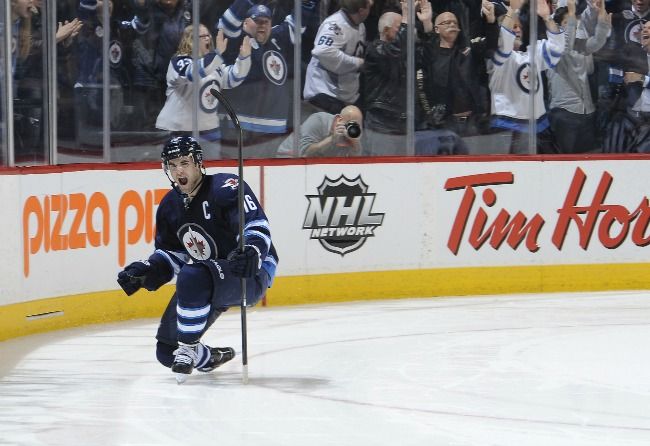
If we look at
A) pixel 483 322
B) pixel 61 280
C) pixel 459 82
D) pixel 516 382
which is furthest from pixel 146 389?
A: pixel 459 82

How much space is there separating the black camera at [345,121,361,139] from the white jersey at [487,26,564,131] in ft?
3.74

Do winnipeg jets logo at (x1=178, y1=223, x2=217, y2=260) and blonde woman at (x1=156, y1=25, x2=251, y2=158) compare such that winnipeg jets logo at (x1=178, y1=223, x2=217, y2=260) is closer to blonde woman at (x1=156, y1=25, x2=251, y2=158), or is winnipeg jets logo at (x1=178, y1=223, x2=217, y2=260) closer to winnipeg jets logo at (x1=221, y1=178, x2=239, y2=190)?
winnipeg jets logo at (x1=221, y1=178, x2=239, y2=190)

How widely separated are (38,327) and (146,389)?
220cm

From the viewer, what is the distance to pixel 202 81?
1056 centimetres

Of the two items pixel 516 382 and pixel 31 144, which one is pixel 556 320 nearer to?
pixel 516 382

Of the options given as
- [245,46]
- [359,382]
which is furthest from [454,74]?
Answer: [359,382]

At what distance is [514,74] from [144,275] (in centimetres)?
547

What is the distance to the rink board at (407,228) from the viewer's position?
956 cm

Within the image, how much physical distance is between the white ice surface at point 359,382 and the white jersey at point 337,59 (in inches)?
67.0

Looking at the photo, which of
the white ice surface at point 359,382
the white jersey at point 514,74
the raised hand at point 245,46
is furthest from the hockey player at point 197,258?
the white jersey at point 514,74

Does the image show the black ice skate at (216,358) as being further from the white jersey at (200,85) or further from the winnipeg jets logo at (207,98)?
the winnipeg jets logo at (207,98)

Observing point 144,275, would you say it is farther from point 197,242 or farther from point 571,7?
point 571,7

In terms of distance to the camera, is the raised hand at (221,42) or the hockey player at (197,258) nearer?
the hockey player at (197,258)

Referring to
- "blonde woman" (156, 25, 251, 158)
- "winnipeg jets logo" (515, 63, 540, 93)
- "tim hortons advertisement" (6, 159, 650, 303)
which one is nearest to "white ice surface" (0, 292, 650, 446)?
"tim hortons advertisement" (6, 159, 650, 303)
